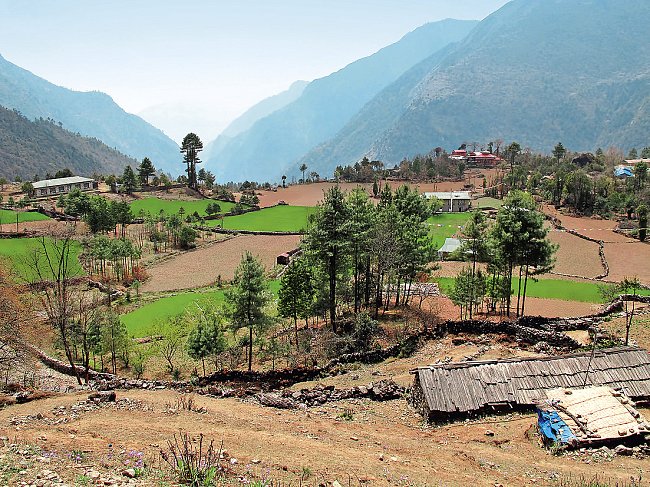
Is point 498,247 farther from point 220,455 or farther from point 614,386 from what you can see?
point 220,455

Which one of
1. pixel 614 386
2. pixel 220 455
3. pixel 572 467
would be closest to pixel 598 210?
pixel 614 386

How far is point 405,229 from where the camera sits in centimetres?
3769

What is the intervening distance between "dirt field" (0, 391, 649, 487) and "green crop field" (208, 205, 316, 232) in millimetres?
59394

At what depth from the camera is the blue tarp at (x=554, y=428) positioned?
50.1ft

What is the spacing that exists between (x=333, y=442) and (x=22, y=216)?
81.8 metres

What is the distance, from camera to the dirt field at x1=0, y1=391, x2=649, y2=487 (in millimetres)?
12852

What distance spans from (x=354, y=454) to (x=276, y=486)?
11.2 ft

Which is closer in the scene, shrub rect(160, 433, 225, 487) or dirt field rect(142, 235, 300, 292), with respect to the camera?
shrub rect(160, 433, 225, 487)

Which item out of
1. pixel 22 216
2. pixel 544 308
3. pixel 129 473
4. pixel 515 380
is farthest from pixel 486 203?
pixel 129 473

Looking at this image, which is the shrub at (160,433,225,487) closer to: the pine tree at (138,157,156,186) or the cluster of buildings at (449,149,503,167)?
the pine tree at (138,157,156,186)

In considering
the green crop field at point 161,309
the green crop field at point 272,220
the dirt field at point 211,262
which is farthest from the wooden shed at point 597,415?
the green crop field at point 272,220

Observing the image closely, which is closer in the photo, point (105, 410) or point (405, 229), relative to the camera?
point (105, 410)

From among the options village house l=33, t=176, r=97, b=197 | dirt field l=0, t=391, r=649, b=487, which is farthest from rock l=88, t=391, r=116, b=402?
village house l=33, t=176, r=97, b=197

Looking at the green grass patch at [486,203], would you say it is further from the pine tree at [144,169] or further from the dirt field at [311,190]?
the pine tree at [144,169]
